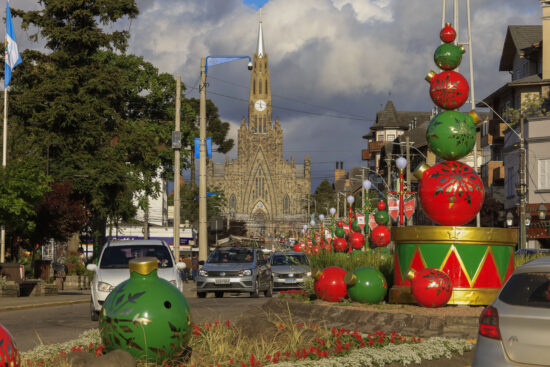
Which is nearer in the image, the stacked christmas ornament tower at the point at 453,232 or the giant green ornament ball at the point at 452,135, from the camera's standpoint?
the stacked christmas ornament tower at the point at 453,232

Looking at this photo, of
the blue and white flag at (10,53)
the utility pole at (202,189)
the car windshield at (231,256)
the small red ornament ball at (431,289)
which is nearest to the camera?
the small red ornament ball at (431,289)

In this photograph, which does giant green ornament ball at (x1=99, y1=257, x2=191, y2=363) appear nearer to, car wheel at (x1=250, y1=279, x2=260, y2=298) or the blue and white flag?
car wheel at (x1=250, y1=279, x2=260, y2=298)

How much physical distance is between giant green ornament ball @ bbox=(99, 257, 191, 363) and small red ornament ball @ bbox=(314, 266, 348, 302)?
691 cm

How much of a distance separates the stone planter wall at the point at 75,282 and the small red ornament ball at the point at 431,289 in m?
29.3

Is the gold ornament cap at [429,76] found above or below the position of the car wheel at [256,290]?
above

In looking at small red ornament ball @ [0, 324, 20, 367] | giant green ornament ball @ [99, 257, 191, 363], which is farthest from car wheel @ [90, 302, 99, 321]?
small red ornament ball @ [0, 324, 20, 367]

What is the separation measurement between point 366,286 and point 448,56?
14.2 ft

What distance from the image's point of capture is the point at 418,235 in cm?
1454

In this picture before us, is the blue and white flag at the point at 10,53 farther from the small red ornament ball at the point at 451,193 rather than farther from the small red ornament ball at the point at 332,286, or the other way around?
the small red ornament ball at the point at 451,193

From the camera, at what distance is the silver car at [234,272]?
26672 mm

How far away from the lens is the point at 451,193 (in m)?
14.7

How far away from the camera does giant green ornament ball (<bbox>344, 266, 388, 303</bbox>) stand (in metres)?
14.8

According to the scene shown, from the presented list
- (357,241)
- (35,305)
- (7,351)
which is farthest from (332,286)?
(357,241)

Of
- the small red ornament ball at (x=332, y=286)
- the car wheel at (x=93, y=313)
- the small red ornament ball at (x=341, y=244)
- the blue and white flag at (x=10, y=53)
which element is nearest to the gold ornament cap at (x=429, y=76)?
the small red ornament ball at (x=332, y=286)
